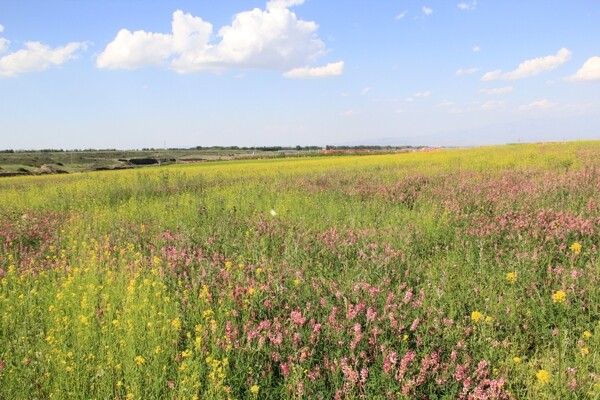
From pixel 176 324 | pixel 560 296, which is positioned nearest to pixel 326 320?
pixel 176 324

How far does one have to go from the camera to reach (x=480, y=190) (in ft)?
27.6

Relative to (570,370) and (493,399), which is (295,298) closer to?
(493,399)

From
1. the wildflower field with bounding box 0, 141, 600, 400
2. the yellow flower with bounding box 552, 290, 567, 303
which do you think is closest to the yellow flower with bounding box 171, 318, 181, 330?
the wildflower field with bounding box 0, 141, 600, 400

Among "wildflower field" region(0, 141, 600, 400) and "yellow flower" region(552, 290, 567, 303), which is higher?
"yellow flower" region(552, 290, 567, 303)

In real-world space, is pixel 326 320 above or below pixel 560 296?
below

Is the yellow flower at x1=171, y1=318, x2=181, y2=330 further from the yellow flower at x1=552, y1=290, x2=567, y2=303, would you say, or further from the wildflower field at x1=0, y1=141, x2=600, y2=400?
the yellow flower at x1=552, y1=290, x2=567, y2=303

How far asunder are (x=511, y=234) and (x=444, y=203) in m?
2.39

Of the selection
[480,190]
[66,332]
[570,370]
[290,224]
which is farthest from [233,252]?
[480,190]

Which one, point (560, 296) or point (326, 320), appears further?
point (326, 320)

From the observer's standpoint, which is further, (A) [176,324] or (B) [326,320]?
(B) [326,320]

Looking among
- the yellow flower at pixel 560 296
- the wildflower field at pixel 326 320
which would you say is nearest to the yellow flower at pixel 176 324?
the wildflower field at pixel 326 320

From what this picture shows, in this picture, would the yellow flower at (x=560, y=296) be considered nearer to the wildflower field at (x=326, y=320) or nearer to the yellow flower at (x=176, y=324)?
the wildflower field at (x=326, y=320)

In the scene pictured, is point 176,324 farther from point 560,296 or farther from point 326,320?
point 560,296

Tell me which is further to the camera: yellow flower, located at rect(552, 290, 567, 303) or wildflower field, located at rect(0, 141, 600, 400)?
yellow flower, located at rect(552, 290, 567, 303)
